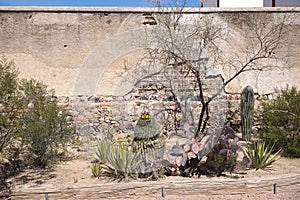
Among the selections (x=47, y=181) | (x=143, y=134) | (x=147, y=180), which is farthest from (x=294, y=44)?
(x=47, y=181)

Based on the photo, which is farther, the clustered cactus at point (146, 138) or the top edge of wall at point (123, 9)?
the top edge of wall at point (123, 9)

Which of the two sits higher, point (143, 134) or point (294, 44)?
point (294, 44)

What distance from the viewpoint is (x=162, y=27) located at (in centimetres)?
766

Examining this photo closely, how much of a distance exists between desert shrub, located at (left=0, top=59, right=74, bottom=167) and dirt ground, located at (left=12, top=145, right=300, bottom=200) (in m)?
0.52

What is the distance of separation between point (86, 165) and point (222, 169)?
2.12 metres

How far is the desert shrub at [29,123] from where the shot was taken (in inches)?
183

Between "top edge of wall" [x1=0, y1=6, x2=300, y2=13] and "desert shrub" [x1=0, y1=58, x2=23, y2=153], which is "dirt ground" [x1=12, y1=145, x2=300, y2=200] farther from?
"top edge of wall" [x1=0, y1=6, x2=300, y2=13]

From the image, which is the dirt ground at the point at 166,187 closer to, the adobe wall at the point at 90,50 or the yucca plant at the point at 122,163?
the yucca plant at the point at 122,163

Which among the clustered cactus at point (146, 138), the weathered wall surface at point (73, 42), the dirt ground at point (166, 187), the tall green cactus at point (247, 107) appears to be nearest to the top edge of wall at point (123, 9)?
the weathered wall surface at point (73, 42)

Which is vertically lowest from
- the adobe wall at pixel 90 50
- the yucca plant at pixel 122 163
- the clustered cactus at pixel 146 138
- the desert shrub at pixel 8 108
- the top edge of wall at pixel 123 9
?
the yucca plant at pixel 122 163

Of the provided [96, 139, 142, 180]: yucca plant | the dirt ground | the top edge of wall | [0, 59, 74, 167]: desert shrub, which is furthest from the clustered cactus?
the top edge of wall

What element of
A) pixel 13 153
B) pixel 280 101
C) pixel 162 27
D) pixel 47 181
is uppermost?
pixel 162 27

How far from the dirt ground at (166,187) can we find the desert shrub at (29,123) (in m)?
0.52

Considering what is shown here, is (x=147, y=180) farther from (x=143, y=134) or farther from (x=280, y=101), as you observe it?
(x=280, y=101)
